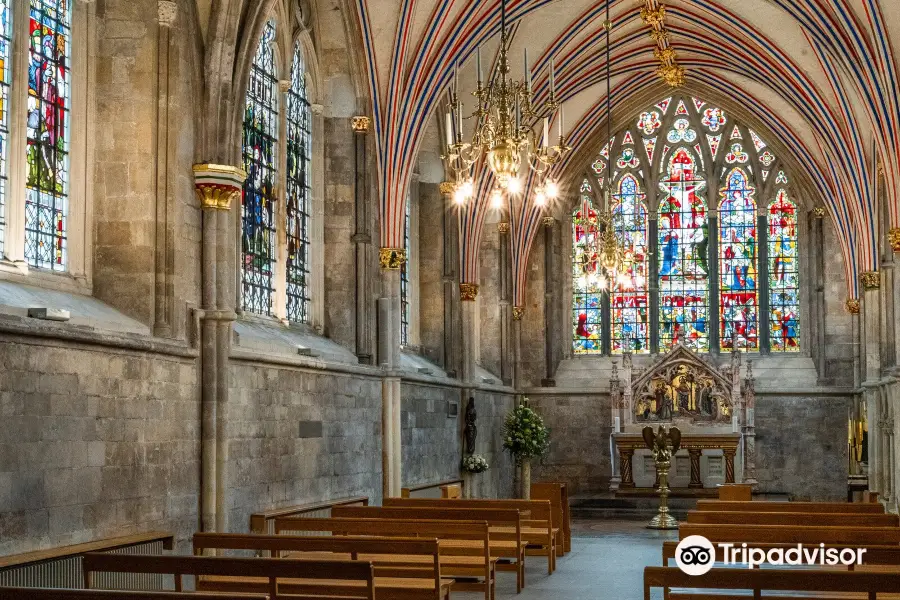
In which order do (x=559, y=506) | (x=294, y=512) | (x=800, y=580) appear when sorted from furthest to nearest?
1. (x=559, y=506)
2. (x=294, y=512)
3. (x=800, y=580)

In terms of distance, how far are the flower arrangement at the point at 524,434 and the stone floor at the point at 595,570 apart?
5.54m

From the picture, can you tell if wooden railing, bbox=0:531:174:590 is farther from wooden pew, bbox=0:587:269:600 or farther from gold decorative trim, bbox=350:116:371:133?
gold decorative trim, bbox=350:116:371:133

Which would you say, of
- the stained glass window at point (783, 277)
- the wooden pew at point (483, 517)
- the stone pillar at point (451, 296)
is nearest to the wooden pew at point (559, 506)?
the wooden pew at point (483, 517)

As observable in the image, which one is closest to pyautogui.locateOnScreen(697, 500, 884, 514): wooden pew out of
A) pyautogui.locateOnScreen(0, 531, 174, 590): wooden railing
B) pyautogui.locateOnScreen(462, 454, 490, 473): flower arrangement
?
pyautogui.locateOnScreen(0, 531, 174, 590): wooden railing

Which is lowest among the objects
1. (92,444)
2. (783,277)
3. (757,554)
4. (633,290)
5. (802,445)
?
(802,445)

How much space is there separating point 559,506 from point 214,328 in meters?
5.53

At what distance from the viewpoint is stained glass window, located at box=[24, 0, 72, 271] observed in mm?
12641

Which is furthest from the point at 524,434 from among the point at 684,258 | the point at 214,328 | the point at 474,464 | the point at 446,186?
the point at 214,328

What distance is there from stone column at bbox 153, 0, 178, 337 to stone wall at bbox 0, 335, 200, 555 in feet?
1.79

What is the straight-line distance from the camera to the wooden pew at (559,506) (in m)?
16.8

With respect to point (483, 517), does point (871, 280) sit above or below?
above

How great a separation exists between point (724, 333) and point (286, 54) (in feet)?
49.9

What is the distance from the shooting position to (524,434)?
27125 millimetres

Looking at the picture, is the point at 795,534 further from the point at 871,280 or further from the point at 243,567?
the point at 871,280
